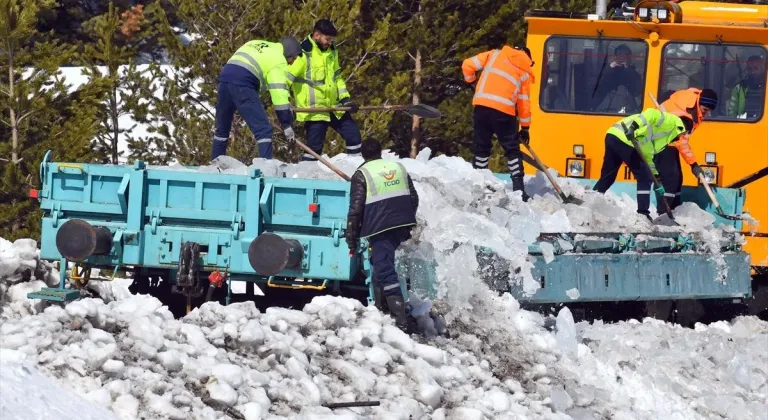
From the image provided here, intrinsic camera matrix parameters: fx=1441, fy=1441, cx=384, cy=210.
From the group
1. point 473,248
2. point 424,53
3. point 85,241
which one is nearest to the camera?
point 85,241

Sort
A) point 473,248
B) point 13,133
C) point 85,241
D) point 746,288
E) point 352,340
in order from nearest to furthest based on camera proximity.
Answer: point 352,340 → point 85,241 → point 473,248 → point 746,288 → point 13,133

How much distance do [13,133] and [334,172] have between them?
906 centimetres

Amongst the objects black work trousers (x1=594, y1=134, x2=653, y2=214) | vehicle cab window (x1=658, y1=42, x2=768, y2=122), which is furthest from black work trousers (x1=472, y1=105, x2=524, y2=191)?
vehicle cab window (x1=658, y1=42, x2=768, y2=122)

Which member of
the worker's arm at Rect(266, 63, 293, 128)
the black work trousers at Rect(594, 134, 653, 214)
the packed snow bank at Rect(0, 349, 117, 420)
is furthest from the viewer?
the black work trousers at Rect(594, 134, 653, 214)

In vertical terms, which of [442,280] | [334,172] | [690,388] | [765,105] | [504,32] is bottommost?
[690,388]

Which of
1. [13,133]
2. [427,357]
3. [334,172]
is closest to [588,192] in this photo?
[334,172]

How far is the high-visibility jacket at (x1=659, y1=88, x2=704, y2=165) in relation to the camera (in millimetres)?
12125

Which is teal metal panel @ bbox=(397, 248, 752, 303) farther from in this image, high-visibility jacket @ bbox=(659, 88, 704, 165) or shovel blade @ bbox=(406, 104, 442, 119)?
shovel blade @ bbox=(406, 104, 442, 119)

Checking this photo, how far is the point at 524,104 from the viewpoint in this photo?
12062 millimetres

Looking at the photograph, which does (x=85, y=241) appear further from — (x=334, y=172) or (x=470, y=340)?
(x=470, y=340)

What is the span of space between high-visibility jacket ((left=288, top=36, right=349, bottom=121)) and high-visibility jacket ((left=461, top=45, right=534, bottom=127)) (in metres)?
1.26

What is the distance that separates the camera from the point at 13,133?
58.9ft

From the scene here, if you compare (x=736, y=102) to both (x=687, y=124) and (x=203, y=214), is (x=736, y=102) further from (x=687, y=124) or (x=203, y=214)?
(x=203, y=214)

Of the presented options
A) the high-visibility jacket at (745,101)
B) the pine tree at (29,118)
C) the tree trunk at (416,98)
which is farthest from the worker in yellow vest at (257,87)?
the tree trunk at (416,98)
